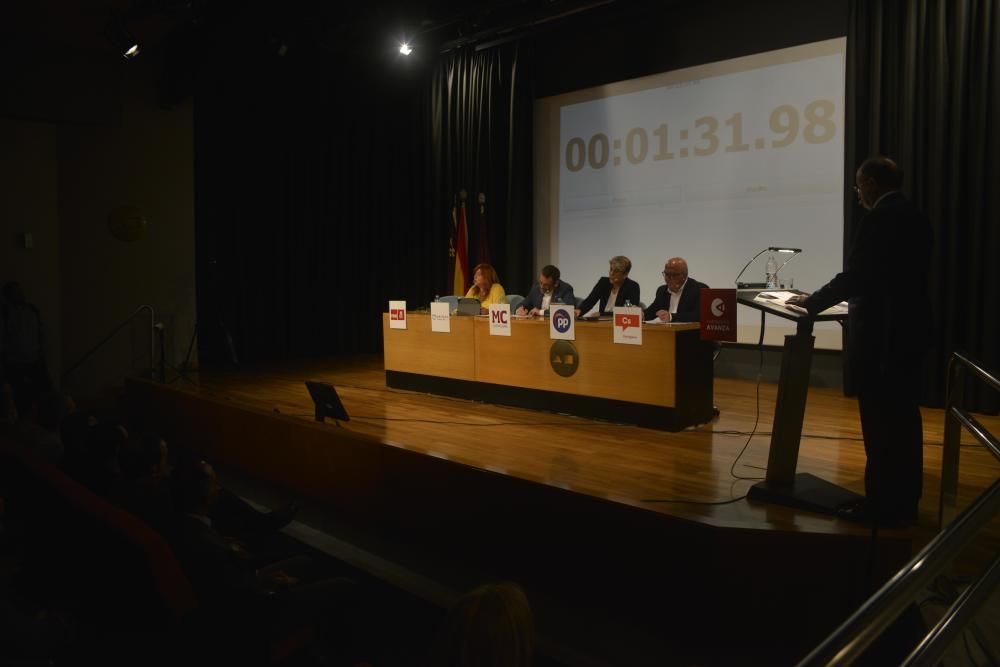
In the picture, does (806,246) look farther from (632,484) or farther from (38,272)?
(38,272)

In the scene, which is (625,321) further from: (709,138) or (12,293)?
(12,293)

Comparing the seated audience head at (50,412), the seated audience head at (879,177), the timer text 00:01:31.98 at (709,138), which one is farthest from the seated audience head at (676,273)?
the seated audience head at (50,412)

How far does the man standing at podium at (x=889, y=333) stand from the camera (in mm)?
2381

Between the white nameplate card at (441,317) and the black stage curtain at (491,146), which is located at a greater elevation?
the black stage curtain at (491,146)

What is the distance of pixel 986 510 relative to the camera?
106 centimetres

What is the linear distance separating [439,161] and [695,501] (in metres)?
6.24

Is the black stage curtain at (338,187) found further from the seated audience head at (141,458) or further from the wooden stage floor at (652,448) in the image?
the seated audience head at (141,458)

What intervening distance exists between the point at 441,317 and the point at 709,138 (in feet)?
9.01

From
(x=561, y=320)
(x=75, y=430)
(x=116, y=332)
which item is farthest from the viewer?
(x=116, y=332)

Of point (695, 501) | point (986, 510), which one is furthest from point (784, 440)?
point (986, 510)

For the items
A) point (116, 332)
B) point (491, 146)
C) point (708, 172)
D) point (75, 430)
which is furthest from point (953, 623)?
point (491, 146)

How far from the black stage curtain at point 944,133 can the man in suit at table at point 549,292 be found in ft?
6.78

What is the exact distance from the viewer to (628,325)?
417 cm

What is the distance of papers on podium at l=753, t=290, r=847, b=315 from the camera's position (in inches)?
99.6
